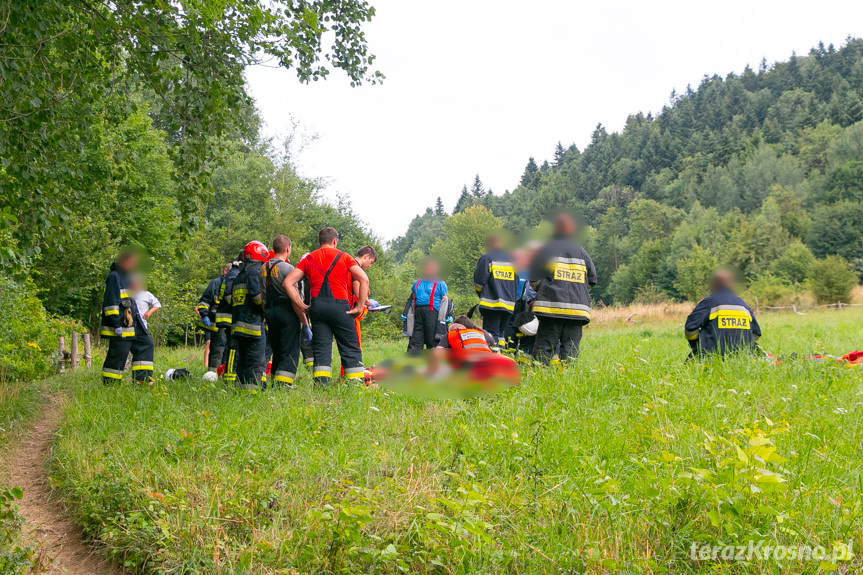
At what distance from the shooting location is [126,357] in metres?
8.59

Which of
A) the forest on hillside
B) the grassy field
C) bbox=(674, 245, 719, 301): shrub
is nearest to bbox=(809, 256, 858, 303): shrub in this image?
the forest on hillside

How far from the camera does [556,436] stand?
428 cm

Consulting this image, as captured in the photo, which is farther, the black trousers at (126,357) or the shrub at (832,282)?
the shrub at (832,282)

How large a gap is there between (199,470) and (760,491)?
3337 mm

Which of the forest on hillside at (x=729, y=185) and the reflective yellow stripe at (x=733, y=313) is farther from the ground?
the forest on hillside at (x=729, y=185)

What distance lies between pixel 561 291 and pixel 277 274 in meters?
3.53

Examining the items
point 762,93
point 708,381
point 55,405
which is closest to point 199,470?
point 708,381

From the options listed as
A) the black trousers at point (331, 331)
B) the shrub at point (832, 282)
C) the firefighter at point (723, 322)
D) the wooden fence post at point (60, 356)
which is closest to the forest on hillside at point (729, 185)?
the shrub at point (832, 282)

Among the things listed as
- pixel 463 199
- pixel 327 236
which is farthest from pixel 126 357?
pixel 463 199

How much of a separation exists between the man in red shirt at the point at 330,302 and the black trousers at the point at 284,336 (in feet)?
1.44

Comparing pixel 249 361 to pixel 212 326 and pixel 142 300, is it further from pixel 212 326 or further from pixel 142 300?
pixel 212 326

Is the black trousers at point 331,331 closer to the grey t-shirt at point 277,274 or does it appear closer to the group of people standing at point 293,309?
the group of people standing at point 293,309

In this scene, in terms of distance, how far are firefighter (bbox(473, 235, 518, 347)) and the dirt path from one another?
6.02 m

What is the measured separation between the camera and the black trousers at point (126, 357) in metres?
8.48
